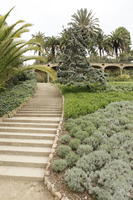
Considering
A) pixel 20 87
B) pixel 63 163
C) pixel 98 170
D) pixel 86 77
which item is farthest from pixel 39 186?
pixel 20 87

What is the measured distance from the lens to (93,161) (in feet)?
15.1

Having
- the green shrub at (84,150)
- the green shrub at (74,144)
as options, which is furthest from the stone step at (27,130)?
the green shrub at (84,150)

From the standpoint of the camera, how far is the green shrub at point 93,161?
4426 millimetres

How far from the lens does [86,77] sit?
A: 11422mm

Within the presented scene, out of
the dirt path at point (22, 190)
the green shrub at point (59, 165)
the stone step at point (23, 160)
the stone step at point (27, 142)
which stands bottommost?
the dirt path at point (22, 190)

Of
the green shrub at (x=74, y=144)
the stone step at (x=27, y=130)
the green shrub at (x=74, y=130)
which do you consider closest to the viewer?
the green shrub at (x=74, y=144)

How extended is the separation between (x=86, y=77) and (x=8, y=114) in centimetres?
509

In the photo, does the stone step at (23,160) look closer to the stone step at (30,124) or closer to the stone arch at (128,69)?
the stone step at (30,124)

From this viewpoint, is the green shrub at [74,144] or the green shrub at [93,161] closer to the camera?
the green shrub at [93,161]

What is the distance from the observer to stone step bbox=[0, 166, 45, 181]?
15.1ft

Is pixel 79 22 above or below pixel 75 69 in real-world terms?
above

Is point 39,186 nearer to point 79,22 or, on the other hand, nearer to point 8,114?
point 8,114

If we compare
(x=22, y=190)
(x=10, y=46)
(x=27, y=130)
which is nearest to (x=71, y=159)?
(x=22, y=190)

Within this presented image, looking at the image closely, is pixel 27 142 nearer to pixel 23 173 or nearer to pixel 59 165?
pixel 23 173
